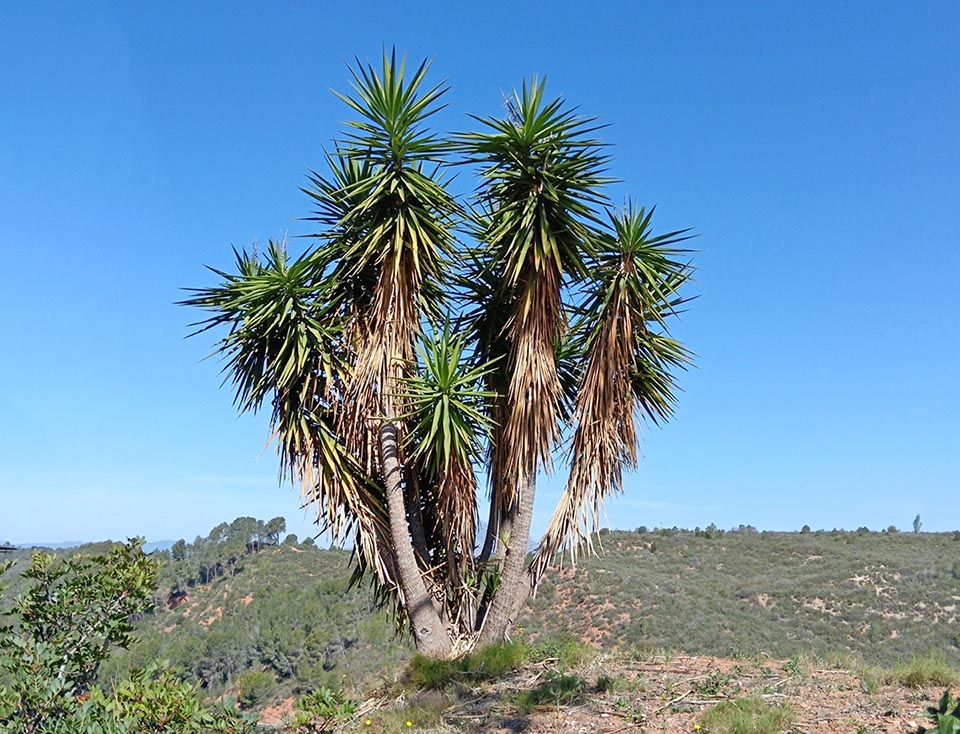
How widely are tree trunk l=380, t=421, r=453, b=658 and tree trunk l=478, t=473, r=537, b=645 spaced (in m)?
0.52

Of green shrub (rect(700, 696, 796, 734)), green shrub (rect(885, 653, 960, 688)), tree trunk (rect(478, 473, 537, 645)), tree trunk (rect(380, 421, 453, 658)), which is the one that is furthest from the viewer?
tree trunk (rect(478, 473, 537, 645))

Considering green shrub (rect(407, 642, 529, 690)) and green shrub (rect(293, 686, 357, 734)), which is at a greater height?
green shrub (rect(407, 642, 529, 690))

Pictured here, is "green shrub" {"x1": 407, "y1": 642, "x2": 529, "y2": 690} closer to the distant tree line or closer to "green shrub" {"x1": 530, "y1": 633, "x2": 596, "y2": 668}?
"green shrub" {"x1": 530, "y1": 633, "x2": 596, "y2": 668}

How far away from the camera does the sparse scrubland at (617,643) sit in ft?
21.3

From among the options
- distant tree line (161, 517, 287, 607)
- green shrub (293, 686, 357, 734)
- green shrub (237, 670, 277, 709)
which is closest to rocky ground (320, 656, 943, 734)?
green shrub (293, 686, 357, 734)

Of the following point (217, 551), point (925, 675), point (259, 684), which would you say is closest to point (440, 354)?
point (925, 675)

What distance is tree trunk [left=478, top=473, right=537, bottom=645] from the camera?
865 cm

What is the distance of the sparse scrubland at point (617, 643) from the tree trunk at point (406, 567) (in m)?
0.34

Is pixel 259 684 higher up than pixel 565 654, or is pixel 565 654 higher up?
pixel 565 654

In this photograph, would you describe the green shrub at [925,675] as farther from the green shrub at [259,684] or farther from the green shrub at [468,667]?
the green shrub at [259,684]

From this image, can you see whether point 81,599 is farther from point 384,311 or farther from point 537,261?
point 537,261

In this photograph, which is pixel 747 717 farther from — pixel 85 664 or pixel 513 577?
pixel 85 664

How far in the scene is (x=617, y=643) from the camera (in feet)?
52.6

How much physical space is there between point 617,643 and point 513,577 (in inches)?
330
